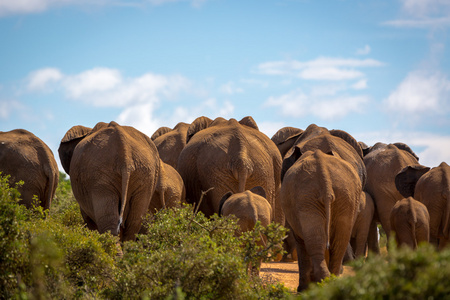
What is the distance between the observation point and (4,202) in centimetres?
651

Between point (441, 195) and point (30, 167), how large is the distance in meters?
8.67

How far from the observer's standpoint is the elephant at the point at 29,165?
11.9m

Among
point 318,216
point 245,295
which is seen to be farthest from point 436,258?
point 318,216

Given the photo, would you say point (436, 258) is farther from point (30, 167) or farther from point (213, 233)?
point (30, 167)

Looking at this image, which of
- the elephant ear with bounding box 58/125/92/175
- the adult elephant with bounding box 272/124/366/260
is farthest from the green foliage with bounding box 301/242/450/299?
the elephant ear with bounding box 58/125/92/175

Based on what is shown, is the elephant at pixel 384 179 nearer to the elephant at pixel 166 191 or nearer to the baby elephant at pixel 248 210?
the elephant at pixel 166 191

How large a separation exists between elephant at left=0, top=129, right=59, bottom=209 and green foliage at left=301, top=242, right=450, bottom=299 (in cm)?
892

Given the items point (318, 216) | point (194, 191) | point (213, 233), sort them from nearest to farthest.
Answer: point (213, 233) → point (318, 216) → point (194, 191)

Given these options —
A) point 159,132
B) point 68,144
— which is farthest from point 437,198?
point 159,132

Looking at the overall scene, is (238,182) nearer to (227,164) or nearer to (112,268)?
(227,164)

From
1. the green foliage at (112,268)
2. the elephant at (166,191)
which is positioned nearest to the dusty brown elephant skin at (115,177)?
the elephant at (166,191)

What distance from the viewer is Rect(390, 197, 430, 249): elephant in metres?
12.8

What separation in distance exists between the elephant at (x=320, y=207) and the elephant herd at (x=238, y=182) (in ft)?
0.05

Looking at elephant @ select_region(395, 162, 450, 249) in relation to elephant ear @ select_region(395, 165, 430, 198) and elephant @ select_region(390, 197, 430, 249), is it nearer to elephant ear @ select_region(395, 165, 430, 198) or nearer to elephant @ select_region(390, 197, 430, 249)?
elephant ear @ select_region(395, 165, 430, 198)
